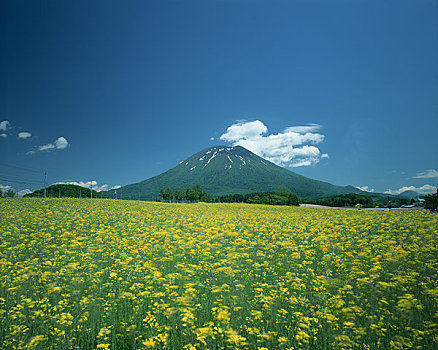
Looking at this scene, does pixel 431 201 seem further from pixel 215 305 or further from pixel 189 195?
pixel 189 195

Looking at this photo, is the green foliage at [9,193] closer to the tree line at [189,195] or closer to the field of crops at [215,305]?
the tree line at [189,195]

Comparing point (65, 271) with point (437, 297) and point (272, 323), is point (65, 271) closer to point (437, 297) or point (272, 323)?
point (272, 323)

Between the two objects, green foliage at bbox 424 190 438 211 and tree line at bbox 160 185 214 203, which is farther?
tree line at bbox 160 185 214 203

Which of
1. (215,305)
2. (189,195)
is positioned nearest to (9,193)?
(189,195)

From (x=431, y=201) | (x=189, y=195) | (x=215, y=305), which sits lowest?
(x=215, y=305)

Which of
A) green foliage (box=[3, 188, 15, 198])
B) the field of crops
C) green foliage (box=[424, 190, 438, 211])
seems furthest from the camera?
green foliage (box=[3, 188, 15, 198])

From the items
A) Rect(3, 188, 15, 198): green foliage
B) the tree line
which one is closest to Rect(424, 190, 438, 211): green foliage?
the tree line

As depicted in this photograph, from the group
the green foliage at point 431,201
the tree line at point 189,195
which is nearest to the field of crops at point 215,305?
the green foliage at point 431,201

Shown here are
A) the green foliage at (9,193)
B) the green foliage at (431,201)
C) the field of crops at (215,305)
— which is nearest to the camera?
the field of crops at (215,305)

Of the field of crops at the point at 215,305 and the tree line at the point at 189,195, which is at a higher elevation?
the tree line at the point at 189,195

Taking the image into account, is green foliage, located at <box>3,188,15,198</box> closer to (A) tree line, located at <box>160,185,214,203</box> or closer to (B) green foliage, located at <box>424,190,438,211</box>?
(A) tree line, located at <box>160,185,214,203</box>

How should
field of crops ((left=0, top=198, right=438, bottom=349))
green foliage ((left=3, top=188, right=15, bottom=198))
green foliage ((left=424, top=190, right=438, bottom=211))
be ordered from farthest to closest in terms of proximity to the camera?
green foliage ((left=3, top=188, right=15, bottom=198)), green foliage ((left=424, top=190, right=438, bottom=211)), field of crops ((left=0, top=198, right=438, bottom=349))

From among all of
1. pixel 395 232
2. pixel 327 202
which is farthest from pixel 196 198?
pixel 395 232

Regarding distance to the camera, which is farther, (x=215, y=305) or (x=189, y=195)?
(x=189, y=195)
